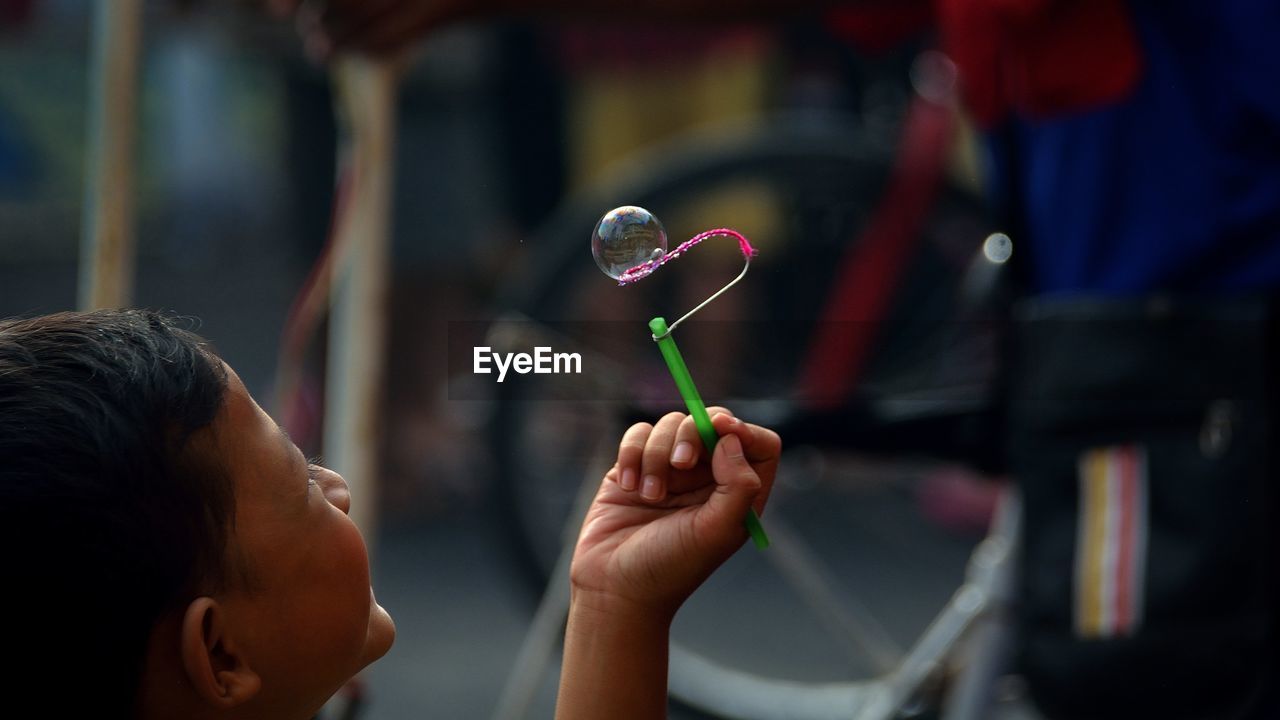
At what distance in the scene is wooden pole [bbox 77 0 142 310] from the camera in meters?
1.28

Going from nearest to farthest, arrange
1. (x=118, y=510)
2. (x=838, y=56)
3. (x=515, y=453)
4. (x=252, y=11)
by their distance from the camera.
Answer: (x=118, y=510) < (x=252, y=11) < (x=515, y=453) < (x=838, y=56)

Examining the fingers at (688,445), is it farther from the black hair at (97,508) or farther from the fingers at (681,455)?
the black hair at (97,508)

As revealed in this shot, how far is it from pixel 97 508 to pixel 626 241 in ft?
1.03

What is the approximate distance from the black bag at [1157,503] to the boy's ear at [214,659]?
0.71 m

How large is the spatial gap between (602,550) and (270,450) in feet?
0.63

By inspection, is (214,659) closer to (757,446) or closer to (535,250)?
(757,446)

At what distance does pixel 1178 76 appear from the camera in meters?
1.22

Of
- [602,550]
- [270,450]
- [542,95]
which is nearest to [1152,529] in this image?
[602,550]

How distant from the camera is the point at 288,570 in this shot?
817 mm

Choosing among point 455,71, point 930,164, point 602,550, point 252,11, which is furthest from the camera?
point 455,71

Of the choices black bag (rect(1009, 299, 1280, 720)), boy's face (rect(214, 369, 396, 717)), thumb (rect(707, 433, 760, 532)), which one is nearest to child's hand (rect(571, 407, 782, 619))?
thumb (rect(707, 433, 760, 532))

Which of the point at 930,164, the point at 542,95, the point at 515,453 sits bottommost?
the point at 515,453

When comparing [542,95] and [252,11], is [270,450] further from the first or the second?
[542,95]

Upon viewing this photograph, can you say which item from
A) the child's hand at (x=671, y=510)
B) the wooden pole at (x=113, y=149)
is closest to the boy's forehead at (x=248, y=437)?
the child's hand at (x=671, y=510)
